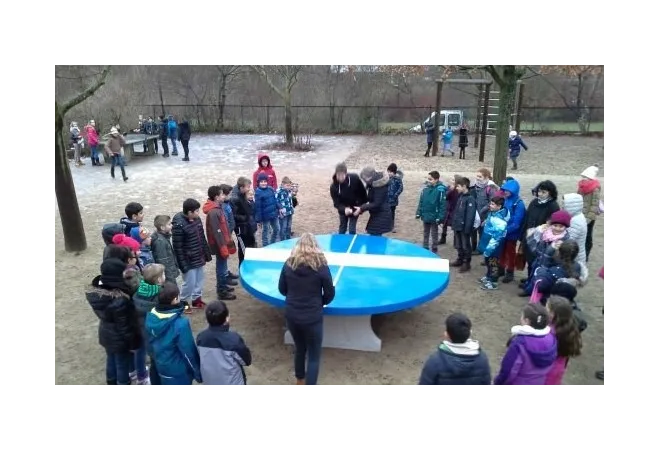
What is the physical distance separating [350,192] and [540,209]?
257 centimetres

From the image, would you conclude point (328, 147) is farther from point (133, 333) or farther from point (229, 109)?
point (133, 333)

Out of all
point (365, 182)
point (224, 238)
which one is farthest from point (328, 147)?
point (224, 238)

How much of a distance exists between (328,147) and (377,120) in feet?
9.35

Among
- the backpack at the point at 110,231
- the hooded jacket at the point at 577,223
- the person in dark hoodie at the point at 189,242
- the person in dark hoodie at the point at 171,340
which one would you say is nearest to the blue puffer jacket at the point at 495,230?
the hooded jacket at the point at 577,223

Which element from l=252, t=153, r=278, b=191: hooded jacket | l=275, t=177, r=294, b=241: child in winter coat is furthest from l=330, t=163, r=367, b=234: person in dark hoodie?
l=252, t=153, r=278, b=191: hooded jacket

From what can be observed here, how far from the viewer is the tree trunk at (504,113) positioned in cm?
1016

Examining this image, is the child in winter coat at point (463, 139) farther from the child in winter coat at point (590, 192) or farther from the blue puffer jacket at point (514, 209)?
the blue puffer jacket at point (514, 209)

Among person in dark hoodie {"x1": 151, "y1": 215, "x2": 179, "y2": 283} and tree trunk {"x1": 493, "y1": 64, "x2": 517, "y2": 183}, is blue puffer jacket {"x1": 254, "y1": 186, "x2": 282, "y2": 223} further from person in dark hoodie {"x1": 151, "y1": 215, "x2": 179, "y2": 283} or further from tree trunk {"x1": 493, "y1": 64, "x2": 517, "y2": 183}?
tree trunk {"x1": 493, "y1": 64, "x2": 517, "y2": 183}

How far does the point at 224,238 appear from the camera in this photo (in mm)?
5910

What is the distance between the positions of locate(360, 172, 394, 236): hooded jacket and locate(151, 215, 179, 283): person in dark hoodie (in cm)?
283

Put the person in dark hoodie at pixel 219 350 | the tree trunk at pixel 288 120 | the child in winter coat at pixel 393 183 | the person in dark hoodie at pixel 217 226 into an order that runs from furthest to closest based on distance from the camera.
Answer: the tree trunk at pixel 288 120 → the child in winter coat at pixel 393 183 → the person in dark hoodie at pixel 217 226 → the person in dark hoodie at pixel 219 350

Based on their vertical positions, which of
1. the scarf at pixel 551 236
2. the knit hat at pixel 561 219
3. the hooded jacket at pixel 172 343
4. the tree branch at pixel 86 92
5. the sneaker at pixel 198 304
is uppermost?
the tree branch at pixel 86 92

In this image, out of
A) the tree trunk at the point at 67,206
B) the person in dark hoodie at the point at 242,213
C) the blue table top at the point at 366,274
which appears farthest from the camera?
the tree trunk at the point at 67,206

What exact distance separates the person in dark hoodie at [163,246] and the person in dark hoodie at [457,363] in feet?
9.95
